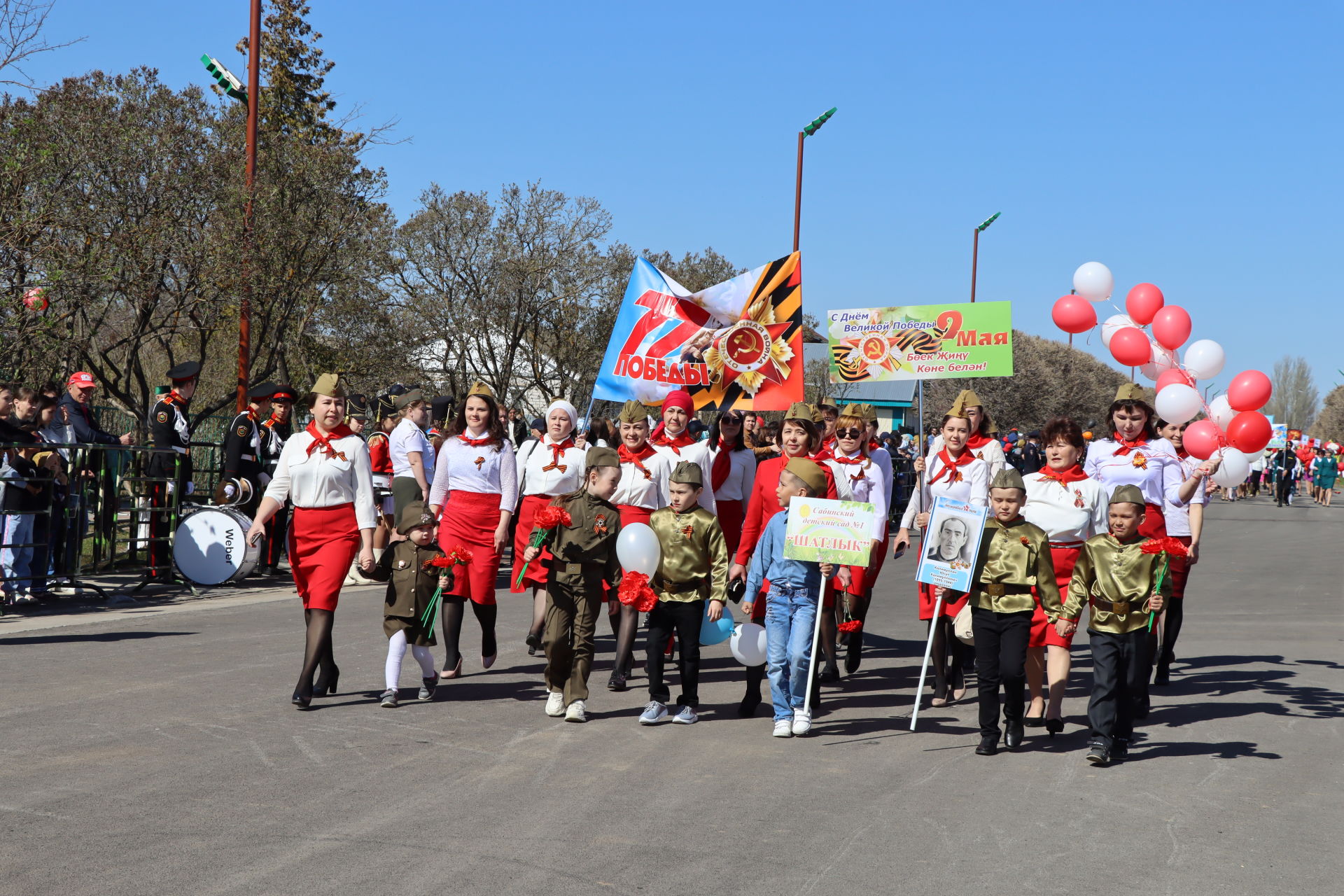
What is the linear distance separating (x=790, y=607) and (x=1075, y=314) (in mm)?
4464

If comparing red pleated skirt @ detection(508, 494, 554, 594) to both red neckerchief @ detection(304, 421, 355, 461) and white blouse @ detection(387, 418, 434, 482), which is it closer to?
red neckerchief @ detection(304, 421, 355, 461)

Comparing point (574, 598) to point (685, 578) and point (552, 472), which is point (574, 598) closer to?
point (685, 578)

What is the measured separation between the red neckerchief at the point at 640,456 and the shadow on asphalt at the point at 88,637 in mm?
4171

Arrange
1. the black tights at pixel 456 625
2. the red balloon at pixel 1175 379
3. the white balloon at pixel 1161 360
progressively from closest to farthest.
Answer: the black tights at pixel 456 625 < the red balloon at pixel 1175 379 < the white balloon at pixel 1161 360

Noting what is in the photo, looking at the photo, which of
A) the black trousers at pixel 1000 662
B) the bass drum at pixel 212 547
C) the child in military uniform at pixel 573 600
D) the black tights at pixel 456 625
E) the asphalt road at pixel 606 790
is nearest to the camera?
the asphalt road at pixel 606 790

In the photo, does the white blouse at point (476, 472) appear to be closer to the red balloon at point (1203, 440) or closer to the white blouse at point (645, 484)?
the white blouse at point (645, 484)

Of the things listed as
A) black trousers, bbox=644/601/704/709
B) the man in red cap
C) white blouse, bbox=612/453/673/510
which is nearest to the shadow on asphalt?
white blouse, bbox=612/453/673/510

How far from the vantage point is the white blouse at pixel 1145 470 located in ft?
27.8

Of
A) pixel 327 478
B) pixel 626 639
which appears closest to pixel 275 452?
pixel 327 478

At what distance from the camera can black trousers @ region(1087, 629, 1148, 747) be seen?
6.75 meters

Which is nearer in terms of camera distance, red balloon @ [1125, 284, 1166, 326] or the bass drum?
red balloon @ [1125, 284, 1166, 326]

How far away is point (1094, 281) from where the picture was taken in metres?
10.2

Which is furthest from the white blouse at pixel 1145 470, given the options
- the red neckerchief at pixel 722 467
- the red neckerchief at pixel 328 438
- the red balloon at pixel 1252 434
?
the red neckerchief at pixel 328 438

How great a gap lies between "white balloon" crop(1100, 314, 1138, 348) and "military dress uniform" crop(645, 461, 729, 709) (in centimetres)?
438
